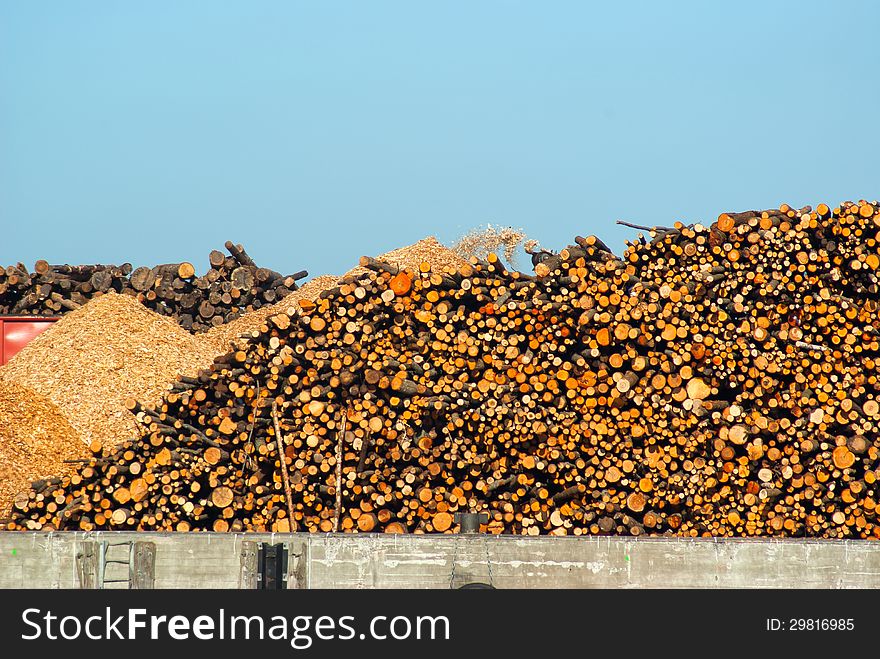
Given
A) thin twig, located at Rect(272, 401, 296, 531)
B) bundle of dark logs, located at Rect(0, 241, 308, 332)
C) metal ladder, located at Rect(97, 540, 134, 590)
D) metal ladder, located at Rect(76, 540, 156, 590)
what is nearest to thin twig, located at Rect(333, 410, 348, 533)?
thin twig, located at Rect(272, 401, 296, 531)

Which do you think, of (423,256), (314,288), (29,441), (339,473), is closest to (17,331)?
(29,441)

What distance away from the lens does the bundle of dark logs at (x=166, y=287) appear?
2048cm

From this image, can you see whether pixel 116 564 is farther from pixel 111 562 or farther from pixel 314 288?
pixel 314 288

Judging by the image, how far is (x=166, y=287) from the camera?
20.7 metres

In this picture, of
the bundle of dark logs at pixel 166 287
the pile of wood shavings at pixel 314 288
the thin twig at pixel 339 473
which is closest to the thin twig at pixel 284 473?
the thin twig at pixel 339 473

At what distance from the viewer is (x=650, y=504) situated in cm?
1132

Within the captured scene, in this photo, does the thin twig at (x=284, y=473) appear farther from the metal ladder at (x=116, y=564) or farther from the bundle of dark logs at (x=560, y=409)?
the metal ladder at (x=116, y=564)

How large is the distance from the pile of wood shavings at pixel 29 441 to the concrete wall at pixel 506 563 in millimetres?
3475

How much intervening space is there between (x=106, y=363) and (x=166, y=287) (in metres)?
5.15

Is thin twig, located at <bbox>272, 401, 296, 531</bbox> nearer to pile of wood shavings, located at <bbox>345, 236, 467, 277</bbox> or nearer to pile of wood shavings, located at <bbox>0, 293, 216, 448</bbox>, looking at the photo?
pile of wood shavings, located at <bbox>0, 293, 216, 448</bbox>

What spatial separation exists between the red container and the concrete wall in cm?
890

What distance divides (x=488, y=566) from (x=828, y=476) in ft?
12.1

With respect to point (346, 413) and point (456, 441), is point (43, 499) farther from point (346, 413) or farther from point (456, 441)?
point (456, 441)
